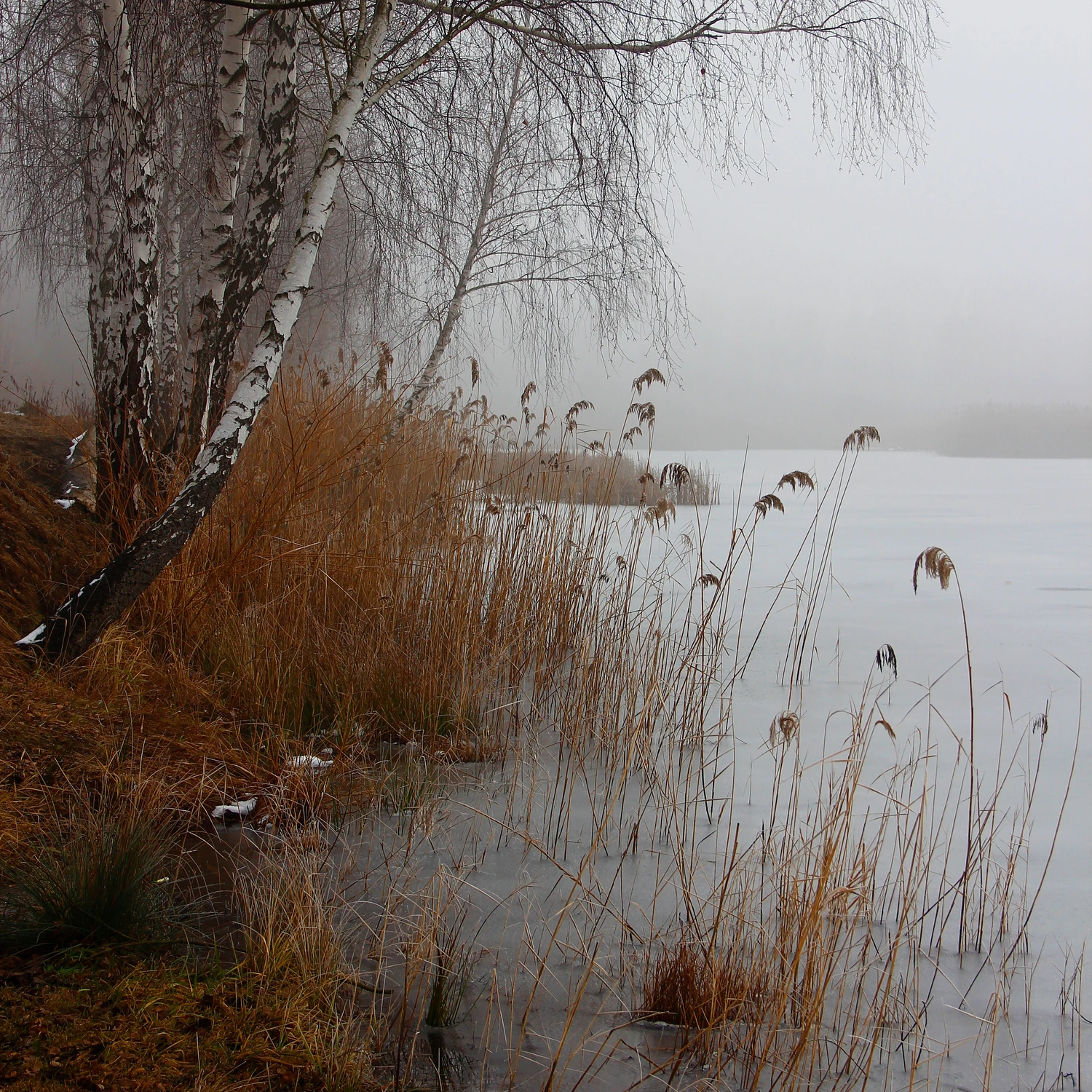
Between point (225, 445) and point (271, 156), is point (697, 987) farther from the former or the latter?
point (271, 156)

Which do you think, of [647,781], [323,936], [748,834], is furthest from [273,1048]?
[748,834]

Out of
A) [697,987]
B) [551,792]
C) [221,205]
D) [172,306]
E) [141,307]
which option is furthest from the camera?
[172,306]

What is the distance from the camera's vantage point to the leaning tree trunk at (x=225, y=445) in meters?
2.42

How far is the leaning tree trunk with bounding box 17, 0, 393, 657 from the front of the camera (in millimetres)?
2420

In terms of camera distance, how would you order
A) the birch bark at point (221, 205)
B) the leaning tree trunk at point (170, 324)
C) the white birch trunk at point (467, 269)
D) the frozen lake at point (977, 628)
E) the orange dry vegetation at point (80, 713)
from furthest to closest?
the white birch trunk at point (467, 269) → the leaning tree trunk at point (170, 324) → the birch bark at point (221, 205) → the frozen lake at point (977, 628) → the orange dry vegetation at point (80, 713)

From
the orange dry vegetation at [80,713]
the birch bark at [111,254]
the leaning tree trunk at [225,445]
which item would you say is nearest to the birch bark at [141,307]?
the birch bark at [111,254]

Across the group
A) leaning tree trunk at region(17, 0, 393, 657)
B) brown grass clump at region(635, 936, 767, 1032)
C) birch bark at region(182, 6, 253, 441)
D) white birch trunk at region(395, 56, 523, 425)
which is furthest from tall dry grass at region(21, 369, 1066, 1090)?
white birch trunk at region(395, 56, 523, 425)

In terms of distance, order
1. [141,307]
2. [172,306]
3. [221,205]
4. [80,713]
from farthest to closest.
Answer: [172,306] → [221,205] → [141,307] → [80,713]

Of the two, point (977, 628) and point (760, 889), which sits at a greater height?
point (977, 628)

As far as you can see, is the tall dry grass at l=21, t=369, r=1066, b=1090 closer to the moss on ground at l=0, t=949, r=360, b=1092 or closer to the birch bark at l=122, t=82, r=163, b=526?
the moss on ground at l=0, t=949, r=360, b=1092

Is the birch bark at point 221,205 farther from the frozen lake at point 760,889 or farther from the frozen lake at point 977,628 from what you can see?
the frozen lake at point 977,628

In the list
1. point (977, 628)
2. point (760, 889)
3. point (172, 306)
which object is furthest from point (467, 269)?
point (760, 889)

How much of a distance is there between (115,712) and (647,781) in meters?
1.57

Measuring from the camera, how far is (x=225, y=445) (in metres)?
2.47
